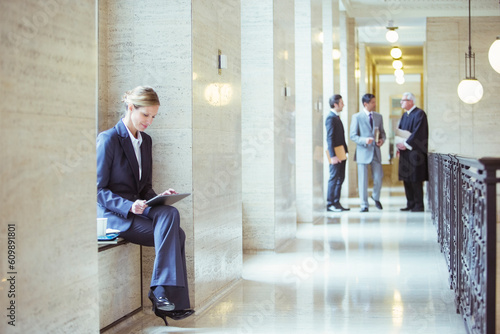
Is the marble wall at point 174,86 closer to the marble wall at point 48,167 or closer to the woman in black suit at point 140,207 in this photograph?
the woman in black suit at point 140,207

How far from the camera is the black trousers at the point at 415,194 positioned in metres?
11.5

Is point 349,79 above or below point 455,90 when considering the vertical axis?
above

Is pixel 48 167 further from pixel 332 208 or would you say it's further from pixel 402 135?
pixel 402 135

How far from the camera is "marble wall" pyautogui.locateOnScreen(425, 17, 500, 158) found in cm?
1408

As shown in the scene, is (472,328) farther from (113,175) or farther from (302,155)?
(302,155)

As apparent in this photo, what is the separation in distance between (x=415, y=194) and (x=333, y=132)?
1.93 m

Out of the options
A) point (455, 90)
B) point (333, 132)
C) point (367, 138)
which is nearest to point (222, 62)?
point (333, 132)

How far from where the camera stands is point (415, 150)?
11219mm

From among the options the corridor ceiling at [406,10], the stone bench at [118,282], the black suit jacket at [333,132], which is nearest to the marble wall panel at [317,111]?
the black suit jacket at [333,132]

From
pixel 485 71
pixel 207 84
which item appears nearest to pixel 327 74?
pixel 485 71

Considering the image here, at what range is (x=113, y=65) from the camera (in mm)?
4828

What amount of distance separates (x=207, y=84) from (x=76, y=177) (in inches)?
83.7

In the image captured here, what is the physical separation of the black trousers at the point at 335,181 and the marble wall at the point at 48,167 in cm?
806

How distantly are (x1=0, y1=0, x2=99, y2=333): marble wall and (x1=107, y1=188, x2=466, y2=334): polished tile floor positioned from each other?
127 centimetres
